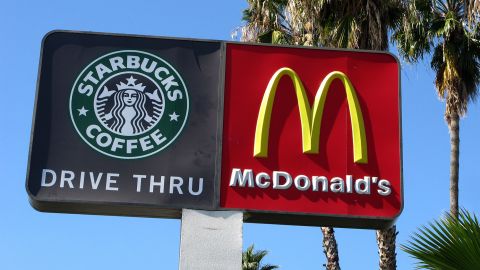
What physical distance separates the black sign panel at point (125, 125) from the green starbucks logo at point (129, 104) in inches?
0.4

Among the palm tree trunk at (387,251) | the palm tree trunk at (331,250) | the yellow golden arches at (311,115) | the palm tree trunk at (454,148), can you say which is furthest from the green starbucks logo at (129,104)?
the palm tree trunk at (454,148)

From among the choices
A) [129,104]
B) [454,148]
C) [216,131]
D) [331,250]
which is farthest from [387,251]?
[129,104]

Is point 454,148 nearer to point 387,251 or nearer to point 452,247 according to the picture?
point 387,251

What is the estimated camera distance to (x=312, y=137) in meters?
9.06

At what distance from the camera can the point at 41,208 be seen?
874 centimetres

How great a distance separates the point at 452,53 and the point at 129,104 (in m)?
16.9

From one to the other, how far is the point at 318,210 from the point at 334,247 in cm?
1486

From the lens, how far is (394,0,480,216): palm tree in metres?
24.2

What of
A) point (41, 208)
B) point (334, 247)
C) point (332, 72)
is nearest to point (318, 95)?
point (332, 72)

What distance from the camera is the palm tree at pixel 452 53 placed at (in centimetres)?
2423

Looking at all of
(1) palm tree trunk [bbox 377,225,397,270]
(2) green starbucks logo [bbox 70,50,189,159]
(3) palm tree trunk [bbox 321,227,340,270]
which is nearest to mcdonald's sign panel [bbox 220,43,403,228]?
(2) green starbucks logo [bbox 70,50,189,159]

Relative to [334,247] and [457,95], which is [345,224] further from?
[457,95]

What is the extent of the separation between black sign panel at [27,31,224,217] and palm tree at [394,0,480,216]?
15.6 m

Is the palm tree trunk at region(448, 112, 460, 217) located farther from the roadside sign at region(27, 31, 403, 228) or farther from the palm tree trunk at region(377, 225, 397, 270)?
the roadside sign at region(27, 31, 403, 228)
